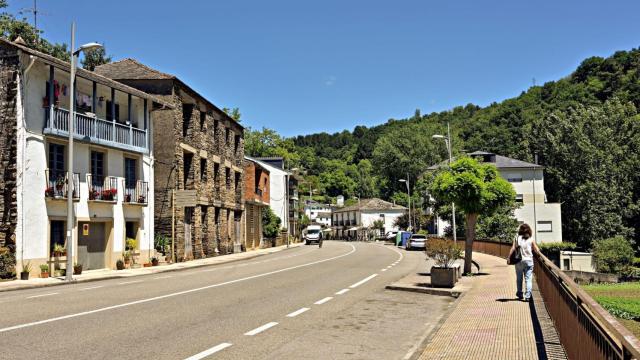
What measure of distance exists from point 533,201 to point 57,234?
166 ft

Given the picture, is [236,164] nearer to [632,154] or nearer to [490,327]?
[490,327]

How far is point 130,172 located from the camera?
28.6m

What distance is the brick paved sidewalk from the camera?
7457mm

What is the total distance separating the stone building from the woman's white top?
22.3 m

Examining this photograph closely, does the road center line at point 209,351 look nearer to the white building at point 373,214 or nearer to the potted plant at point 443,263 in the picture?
the potted plant at point 443,263

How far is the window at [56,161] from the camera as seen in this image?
23.0 meters

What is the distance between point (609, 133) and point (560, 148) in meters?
5.13

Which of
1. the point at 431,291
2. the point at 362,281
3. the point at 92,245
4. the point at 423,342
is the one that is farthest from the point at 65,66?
the point at 423,342

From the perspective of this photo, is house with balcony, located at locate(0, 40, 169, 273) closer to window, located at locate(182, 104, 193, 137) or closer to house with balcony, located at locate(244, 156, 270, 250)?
window, located at locate(182, 104, 193, 137)

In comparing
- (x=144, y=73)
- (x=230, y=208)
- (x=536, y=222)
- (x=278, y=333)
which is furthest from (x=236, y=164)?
(x=278, y=333)

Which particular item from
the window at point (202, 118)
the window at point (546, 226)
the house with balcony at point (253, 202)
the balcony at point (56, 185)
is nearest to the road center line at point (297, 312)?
the balcony at point (56, 185)

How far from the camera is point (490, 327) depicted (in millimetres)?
9383

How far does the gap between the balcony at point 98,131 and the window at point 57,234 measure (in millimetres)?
3567

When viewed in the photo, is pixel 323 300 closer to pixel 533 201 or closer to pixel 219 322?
pixel 219 322
